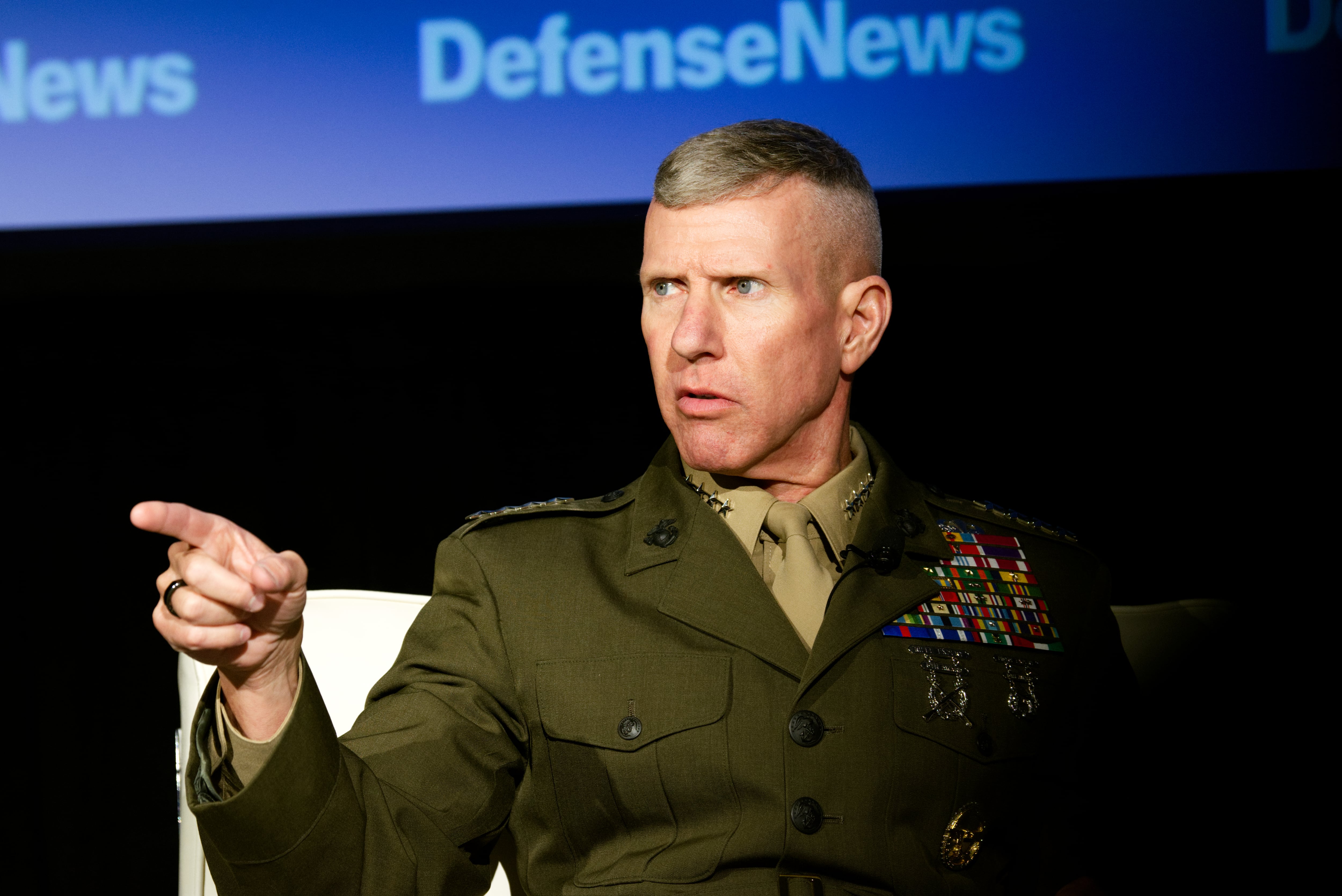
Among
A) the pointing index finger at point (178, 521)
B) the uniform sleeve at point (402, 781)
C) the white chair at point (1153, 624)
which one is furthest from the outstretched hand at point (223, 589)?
the white chair at point (1153, 624)

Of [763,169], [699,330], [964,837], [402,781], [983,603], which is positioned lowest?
[964,837]

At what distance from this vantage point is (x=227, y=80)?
2457mm

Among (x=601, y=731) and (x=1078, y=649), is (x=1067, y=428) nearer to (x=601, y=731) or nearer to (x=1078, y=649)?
(x=1078, y=649)

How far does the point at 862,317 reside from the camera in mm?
1691

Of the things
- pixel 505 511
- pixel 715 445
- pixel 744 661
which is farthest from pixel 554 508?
pixel 744 661

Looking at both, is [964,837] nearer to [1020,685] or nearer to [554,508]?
[1020,685]

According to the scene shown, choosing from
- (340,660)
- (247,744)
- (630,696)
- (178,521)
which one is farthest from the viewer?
(340,660)

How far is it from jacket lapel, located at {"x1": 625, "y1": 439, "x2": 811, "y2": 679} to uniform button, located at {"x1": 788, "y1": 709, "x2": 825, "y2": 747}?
1.9 inches

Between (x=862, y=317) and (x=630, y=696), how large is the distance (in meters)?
0.60

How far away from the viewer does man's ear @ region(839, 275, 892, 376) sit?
1.66m

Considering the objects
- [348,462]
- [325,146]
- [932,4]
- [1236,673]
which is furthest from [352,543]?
[1236,673]

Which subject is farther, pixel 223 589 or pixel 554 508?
pixel 554 508

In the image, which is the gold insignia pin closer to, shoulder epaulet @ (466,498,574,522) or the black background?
shoulder epaulet @ (466,498,574,522)

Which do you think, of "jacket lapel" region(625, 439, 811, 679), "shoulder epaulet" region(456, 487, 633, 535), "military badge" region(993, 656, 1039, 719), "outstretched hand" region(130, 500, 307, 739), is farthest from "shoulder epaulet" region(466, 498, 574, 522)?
"military badge" region(993, 656, 1039, 719)
